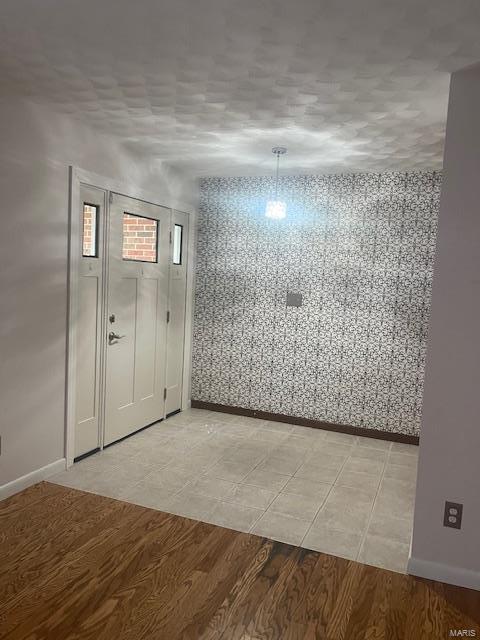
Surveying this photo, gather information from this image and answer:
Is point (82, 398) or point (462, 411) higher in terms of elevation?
point (462, 411)

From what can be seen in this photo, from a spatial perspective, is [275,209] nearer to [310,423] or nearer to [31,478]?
[310,423]

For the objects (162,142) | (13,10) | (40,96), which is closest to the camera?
(13,10)

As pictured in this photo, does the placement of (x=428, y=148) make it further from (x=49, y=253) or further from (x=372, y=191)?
(x=49, y=253)

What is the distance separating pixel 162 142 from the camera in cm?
379

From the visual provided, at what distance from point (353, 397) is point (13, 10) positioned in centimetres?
383

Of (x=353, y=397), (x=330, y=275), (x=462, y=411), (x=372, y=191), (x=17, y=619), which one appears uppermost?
(x=372, y=191)

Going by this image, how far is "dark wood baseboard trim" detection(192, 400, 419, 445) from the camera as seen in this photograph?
4.59 metres

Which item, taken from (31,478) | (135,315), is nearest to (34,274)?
(135,315)

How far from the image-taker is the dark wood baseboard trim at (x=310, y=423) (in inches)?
181

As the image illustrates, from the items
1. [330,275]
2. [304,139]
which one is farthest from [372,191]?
[304,139]

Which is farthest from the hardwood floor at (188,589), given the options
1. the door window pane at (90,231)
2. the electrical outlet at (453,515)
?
the door window pane at (90,231)

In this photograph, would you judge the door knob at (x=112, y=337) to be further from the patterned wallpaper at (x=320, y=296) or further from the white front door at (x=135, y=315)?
the patterned wallpaper at (x=320, y=296)

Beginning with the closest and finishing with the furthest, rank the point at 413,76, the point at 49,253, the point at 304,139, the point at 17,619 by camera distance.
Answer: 1. the point at 17,619
2. the point at 413,76
3. the point at 49,253
4. the point at 304,139

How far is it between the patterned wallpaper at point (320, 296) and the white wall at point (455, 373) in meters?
2.09
